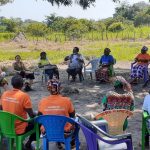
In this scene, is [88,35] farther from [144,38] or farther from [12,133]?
[12,133]

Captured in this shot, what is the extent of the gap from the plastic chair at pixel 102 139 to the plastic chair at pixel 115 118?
36 centimetres

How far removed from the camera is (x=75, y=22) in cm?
4028

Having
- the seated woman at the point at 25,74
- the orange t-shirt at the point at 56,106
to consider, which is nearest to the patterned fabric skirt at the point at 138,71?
the seated woman at the point at 25,74

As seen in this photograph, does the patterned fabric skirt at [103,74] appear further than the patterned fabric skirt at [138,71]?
Yes

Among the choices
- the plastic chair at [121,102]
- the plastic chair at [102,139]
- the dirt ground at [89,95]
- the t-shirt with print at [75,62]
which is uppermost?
the t-shirt with print at [75,62]

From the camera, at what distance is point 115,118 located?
4961 mm

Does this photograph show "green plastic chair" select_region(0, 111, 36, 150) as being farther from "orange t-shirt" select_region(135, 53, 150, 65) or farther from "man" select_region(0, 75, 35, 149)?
"orange t-shirt" select_region(135, 53, 150, 65)

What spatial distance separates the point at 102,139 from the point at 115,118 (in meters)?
0.77

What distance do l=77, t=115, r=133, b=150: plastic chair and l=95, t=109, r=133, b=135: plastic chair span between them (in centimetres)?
36

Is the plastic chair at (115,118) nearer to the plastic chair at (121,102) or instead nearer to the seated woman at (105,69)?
the plastic chair at (121,102)

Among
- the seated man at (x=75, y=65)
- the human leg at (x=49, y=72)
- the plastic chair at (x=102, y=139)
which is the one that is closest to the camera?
the plastic chair at (x=102, y=139)

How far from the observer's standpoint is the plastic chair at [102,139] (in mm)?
4293

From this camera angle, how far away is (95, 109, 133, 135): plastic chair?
491 centimetres

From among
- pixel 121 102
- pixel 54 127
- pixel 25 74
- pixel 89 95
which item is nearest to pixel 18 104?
pixel 54 127
